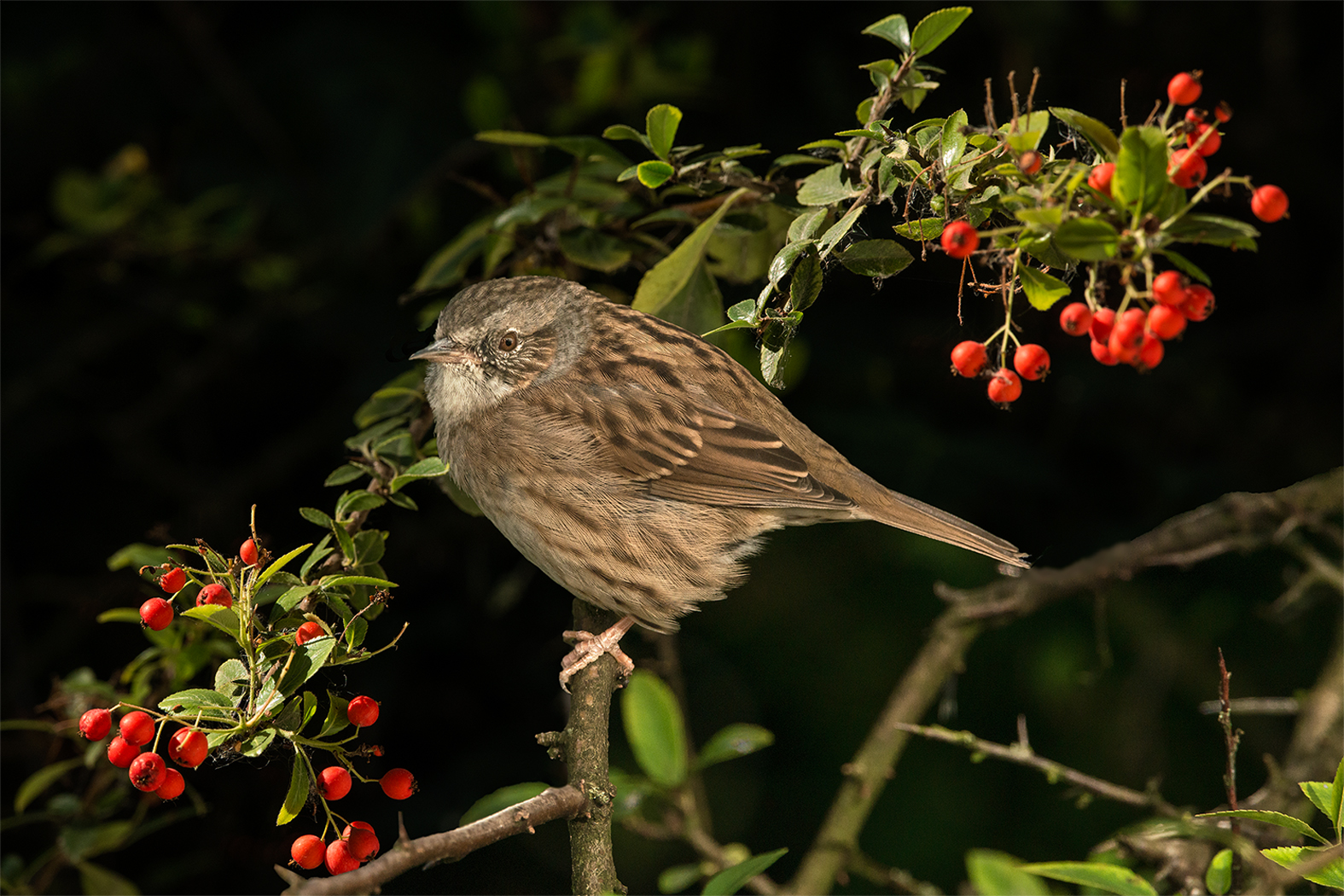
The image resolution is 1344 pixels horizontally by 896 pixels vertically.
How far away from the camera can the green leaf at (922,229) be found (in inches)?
64.0

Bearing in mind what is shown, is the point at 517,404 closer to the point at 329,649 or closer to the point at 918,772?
the point at 329,649

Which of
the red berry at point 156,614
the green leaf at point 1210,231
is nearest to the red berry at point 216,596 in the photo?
the red berry at point 156,614

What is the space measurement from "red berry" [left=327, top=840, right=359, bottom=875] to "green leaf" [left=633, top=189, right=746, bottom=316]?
1.10m

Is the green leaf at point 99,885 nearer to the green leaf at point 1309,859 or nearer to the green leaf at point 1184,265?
the green leaf at point 1309,859

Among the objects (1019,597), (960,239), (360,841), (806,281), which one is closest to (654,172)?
(806,281)

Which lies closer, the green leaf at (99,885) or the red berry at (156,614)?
the red berry at (156,614)

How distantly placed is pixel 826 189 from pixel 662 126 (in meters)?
0.33

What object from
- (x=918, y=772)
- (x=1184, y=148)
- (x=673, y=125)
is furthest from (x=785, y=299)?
(x=918, y=772)

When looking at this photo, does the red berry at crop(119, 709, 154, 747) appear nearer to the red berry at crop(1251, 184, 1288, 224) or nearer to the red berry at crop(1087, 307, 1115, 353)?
the red berry at crop(1087, 307, 1115, 353)

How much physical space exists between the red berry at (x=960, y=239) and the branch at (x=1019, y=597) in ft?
4.62

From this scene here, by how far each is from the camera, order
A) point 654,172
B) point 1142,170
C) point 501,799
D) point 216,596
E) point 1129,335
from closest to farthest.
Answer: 1. point 1142,170
2. point 1129,335
3. point 216,596
4. point 654,172
5. point 501,799

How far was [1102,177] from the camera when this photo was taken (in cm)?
138

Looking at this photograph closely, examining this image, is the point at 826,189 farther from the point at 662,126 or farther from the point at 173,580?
the point at 173,580

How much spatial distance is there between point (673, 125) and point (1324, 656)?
10.3ft
